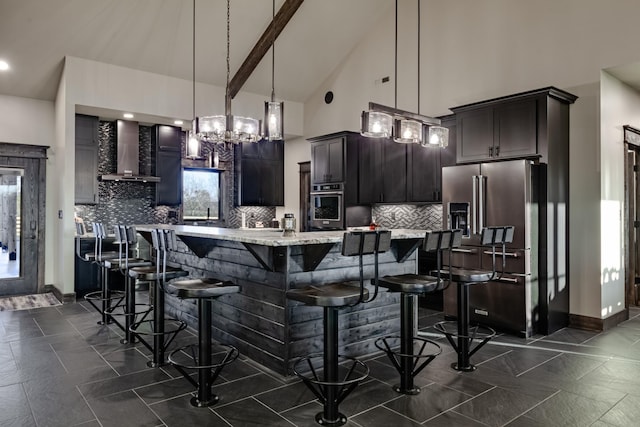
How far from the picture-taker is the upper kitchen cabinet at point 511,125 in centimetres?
448

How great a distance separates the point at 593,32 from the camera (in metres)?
4.58

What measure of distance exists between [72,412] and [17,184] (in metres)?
5.32

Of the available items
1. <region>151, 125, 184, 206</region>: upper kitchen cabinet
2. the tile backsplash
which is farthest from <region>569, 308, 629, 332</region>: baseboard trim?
<region>151, 125, 184, 206</region>: upper kitchen cabinet

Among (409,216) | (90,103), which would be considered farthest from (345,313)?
(90,103)

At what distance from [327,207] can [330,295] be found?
14.8ft

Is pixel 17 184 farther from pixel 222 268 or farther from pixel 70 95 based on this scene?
pixel 222 268

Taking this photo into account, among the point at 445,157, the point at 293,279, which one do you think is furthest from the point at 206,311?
the point at 445,157

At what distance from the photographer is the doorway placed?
21.7ft

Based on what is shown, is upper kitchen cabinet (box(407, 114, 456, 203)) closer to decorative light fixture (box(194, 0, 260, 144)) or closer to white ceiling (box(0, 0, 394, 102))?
white ceiling (box(0, 0, 394, 102))

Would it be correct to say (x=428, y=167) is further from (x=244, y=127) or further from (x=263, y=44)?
(x=263, y=44)

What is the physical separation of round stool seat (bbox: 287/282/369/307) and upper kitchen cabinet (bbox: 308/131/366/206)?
3981 mm

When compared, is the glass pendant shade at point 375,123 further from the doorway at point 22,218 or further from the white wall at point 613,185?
the doorway at point 22,218

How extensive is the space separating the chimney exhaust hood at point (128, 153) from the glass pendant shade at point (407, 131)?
4.55 m

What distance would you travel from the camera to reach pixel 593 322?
464 centimetres
